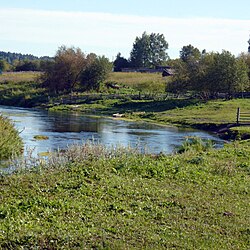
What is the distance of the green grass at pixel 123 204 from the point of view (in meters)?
10.9

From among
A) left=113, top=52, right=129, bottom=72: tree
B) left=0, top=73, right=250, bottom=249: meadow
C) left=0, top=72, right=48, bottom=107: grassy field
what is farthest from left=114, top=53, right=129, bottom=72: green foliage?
left=0, top=73, right=250, bottom=249: meadow

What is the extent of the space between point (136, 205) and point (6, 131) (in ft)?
57.5

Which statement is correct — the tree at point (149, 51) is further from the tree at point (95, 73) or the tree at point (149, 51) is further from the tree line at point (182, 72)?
the tree at point (95, 73)

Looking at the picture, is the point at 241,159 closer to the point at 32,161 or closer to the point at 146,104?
the point at 32,161

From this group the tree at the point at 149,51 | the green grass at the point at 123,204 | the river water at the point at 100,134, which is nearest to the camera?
the green grass at the point at 123,204

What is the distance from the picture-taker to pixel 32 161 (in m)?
18.6

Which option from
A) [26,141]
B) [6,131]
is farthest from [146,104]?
[6,131]

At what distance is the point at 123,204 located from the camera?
13391mm

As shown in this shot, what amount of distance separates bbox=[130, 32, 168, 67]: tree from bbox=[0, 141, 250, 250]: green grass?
133 meters

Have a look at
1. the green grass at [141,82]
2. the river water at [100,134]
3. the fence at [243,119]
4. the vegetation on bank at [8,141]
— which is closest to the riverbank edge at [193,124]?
the fence at [243,119]

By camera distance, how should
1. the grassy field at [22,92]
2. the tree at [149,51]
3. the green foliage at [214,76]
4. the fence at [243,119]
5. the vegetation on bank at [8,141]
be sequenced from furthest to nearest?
1. the tree at [149,51]
2. the grassy field at [22,92]
3. the green foliage at [214,76]
4. the fence at [243,119]
5. the vegetation on bank at [8,141]

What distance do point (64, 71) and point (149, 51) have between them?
72.1 metres

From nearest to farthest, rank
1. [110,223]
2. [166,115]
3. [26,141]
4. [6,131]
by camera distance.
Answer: [110,223]
[6,131]
[26,141]
[166,115]

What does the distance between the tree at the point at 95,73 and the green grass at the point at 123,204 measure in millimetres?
67277
